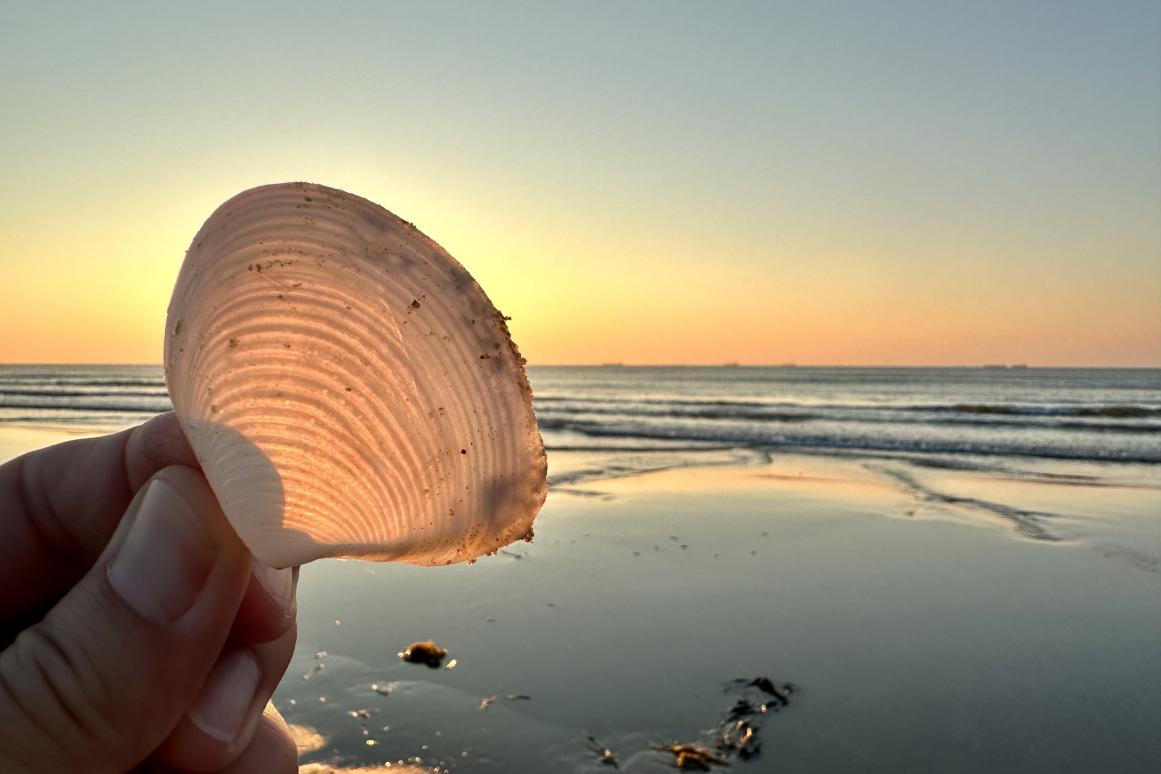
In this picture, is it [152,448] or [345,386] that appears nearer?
[345,386]

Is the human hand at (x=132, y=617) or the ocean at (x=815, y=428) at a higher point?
the human hand at (x=132, y=617)

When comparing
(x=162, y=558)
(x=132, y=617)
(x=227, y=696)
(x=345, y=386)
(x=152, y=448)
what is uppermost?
(x=345, y=386)

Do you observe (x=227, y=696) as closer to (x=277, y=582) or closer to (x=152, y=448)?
(x=277, y=582)

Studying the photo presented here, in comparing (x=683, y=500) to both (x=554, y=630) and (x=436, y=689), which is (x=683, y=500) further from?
(x=436, y=689)

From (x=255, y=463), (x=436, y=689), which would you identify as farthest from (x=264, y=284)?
(x=436, y=689)

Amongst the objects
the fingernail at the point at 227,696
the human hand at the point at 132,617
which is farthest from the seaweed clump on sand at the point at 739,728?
the fingernail at the point at 227,696

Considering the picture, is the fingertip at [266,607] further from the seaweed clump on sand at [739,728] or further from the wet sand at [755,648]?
the seaweed clump on sand at [739,728]

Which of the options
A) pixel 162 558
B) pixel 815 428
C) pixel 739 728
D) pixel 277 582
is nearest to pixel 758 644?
pixel 739 728

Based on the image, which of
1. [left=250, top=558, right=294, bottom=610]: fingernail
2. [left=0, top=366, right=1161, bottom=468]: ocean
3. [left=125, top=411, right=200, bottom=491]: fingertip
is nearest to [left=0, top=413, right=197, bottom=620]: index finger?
[left=125, top=411, right=200, bottom=491]: fingertip
